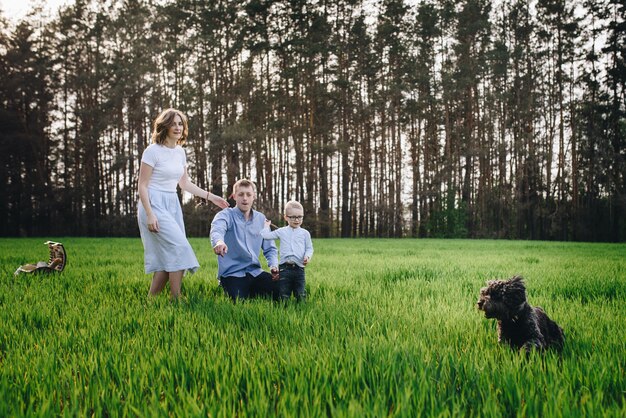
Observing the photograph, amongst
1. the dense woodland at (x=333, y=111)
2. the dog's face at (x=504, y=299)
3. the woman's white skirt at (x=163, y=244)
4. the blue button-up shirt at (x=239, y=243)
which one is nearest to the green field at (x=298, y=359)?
the dog's face at (x=504, y=299)

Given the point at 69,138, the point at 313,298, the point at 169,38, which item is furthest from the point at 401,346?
the point at 69,138

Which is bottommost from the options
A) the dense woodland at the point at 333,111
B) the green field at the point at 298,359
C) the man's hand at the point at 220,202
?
the green field at the point at 298,359

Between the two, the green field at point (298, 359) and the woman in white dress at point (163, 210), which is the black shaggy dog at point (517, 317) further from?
the woman in white dress at point (163, 210)

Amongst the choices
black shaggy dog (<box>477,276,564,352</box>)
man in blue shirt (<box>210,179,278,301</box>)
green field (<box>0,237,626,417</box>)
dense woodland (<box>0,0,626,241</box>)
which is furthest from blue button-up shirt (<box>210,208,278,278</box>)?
dense woodland (<box>0,0,626,241</box>)

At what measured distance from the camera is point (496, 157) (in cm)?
3338

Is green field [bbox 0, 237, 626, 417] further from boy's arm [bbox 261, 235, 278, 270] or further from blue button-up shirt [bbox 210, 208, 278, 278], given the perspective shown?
boy's arm [bbox 261, 235, 278, 270]

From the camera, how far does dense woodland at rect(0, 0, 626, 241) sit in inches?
1130

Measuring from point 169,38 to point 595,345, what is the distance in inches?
1242

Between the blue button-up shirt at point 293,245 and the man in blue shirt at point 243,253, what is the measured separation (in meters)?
0.25

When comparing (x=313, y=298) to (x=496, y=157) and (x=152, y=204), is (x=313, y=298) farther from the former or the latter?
(x=496, y=157)

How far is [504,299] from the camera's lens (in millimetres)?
2430

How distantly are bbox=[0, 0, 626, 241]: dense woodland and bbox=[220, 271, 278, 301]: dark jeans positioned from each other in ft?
74.7

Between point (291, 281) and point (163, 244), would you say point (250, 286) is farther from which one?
point (163, 244)

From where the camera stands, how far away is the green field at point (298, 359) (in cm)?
175
